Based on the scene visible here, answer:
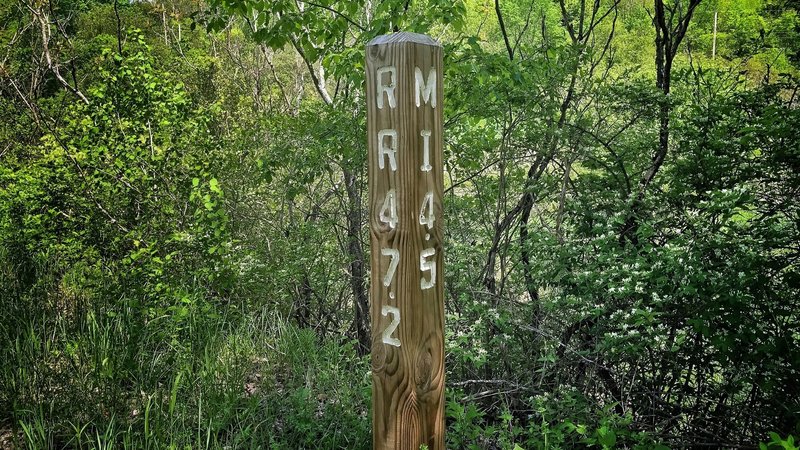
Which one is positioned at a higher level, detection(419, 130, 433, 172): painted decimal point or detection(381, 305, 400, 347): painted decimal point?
detection(419, 130, 433, 172): painted decimal point

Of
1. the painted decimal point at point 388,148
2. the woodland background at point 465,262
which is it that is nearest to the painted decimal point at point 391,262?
the painted decimal point at point 388,148

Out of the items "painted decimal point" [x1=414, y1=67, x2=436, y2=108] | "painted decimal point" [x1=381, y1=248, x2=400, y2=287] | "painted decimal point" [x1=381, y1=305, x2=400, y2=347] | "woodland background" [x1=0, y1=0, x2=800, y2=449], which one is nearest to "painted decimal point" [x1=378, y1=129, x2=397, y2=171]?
"painted decimal point" [x1=414, y1=67, x2=436, y2=108]

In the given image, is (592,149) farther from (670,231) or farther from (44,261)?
(44,261)

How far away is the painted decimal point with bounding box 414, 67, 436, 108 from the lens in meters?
1.74

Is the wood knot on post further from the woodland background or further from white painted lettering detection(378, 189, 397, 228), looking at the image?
the woodland background

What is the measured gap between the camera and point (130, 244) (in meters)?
4.50

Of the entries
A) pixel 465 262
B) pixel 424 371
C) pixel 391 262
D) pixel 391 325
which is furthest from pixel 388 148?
pixel 465 262

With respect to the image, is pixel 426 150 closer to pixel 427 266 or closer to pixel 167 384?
pixel 427 266

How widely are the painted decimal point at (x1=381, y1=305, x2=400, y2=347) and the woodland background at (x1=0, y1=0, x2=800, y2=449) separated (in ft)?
2.96

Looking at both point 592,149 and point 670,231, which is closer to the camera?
point 670,231

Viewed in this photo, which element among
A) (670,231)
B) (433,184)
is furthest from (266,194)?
(433,184)

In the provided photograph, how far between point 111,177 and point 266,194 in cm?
119

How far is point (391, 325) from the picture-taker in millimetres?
1775

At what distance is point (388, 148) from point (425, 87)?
19 centimetres
